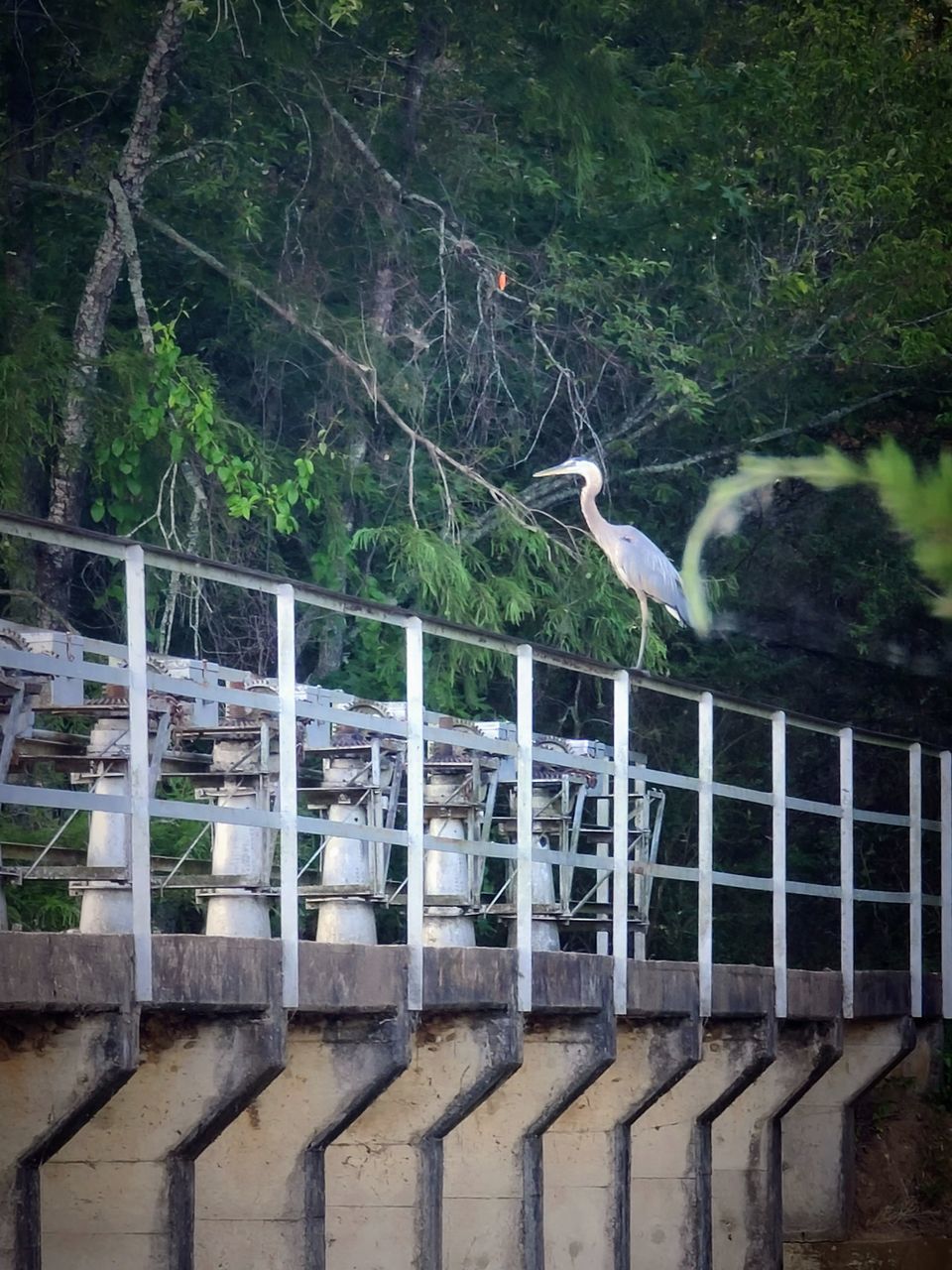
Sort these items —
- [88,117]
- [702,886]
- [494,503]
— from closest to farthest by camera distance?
[702,886] → [88,117] → [494,503]

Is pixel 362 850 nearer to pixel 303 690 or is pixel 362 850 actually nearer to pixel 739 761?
pixel 303 690

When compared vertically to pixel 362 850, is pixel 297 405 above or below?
above

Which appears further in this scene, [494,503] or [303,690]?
[494,503]

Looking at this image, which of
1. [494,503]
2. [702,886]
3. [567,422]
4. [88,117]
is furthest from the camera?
[567,422]

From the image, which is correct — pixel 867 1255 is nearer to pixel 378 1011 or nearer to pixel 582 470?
pixel 582 470

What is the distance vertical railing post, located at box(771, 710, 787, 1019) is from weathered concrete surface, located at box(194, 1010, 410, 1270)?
3.13 metres

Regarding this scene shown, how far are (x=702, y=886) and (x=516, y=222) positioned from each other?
8107 millimetres

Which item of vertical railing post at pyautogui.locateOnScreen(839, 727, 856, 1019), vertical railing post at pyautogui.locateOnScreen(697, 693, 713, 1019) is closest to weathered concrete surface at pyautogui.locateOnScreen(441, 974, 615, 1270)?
vertical railing post at pyautogui.locateOnScreen(697, 693, 713, 1019)

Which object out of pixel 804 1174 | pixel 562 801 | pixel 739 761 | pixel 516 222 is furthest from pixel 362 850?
pixel 739 761

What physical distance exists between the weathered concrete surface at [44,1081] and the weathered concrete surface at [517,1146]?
3034 millimetres

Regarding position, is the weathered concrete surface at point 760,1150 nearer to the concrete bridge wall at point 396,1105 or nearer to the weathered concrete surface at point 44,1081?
the concrete bridge wall at point 396,1105

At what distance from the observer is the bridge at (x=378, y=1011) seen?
18.6ft

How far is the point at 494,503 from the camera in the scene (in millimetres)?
15094

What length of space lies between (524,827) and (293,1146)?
4.79 feet
